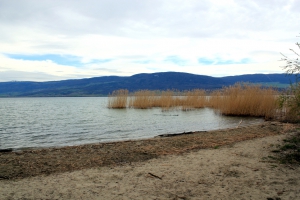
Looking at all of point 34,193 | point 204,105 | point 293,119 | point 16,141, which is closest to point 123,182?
point 34,193

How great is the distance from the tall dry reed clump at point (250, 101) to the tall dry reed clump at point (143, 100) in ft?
41.7

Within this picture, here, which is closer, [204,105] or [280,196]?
[280,196]

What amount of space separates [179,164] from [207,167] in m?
0.68

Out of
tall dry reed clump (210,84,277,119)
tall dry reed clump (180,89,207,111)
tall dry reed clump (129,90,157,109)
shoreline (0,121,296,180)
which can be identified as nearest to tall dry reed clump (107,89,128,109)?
tall dry reed clump (129,90,157,109)

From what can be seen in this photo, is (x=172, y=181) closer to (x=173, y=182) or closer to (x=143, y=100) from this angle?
(x=173, y=182)

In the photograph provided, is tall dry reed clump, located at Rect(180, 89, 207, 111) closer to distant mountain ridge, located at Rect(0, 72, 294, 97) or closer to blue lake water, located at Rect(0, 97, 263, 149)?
blue lake water, located at Rect(0, 97, 263, 149)

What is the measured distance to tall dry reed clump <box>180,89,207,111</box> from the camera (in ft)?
99.8

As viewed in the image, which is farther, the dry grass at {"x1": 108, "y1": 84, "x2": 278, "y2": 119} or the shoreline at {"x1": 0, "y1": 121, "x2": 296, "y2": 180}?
the dry grass at {"x1": 108, "y1": 84, "x2": 278, "y2": 119}

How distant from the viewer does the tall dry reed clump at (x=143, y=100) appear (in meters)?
32.5

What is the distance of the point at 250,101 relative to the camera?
20438 millimetres

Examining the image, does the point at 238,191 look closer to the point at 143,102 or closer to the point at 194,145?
the point at 194,145

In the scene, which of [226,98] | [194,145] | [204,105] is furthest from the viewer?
[204,105]

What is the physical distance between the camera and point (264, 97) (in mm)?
19438

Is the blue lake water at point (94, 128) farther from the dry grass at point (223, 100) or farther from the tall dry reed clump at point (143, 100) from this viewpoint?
the tall dry reed clump at point (143, 100)
